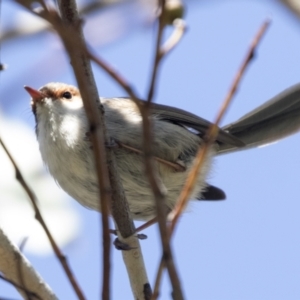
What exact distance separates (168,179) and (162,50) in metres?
3.00

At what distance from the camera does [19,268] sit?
8.99ft

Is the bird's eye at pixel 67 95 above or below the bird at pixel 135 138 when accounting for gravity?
above

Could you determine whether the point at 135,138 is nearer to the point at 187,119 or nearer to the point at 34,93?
the point at 187,119

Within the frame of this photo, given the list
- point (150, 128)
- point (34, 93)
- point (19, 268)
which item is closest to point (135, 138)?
point (34, 93)

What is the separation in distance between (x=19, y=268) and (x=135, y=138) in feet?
5.72

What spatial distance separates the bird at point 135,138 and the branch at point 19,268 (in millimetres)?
1208

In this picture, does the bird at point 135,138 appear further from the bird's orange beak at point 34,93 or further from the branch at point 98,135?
the branch at point 98,135

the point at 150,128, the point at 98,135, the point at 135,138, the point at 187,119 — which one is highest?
the point at 187,119

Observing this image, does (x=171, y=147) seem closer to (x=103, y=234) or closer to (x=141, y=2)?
(x=141, y=2)

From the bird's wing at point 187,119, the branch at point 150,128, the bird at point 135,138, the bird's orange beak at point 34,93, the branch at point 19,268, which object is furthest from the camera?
the bird's wing at point 187,119

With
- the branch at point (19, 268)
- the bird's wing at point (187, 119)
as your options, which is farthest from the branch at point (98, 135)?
the bird's wing at point (187, 119)

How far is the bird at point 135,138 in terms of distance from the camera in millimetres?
4289

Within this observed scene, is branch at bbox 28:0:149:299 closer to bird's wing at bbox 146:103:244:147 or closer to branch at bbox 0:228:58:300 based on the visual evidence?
branch at bbox 0:228:58:300

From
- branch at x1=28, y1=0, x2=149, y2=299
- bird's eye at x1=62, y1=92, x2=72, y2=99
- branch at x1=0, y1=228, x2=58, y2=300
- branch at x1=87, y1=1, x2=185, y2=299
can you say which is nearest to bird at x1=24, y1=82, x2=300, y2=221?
bird's eye at x1=62, y1=92, x2=72, y2=99
